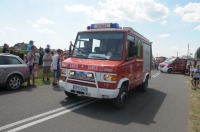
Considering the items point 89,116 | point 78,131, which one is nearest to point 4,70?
point 89,116

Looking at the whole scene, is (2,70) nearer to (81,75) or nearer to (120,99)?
(81,75)

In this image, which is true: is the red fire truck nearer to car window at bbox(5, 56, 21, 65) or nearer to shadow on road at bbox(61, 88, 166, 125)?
shadow on road at bbox(61, 88, 166, 125)

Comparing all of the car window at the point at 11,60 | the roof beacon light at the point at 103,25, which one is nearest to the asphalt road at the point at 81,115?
the car window at the point at 11,60

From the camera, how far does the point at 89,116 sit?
6219 millimetres

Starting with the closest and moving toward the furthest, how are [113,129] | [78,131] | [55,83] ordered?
1. [78,131]
2. [113,129]
3. [55,83]

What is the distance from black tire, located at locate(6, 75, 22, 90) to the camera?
8.96 m

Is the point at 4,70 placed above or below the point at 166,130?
above

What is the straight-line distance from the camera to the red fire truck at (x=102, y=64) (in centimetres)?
647

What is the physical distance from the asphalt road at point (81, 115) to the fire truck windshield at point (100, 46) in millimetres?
1756

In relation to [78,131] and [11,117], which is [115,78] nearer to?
[78,131]

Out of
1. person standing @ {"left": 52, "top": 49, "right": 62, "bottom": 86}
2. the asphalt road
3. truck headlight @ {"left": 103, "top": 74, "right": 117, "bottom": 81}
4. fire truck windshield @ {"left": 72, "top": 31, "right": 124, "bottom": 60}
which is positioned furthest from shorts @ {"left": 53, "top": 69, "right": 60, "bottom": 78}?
truck headlight @ {"left": 103, "top": 74, "right": 117, "bottom": 81}

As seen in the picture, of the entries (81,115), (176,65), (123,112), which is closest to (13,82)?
(81,115)

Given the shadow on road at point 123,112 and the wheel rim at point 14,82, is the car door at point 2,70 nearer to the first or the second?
the wheel rim at point 14,82

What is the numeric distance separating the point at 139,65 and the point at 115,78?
315cm
